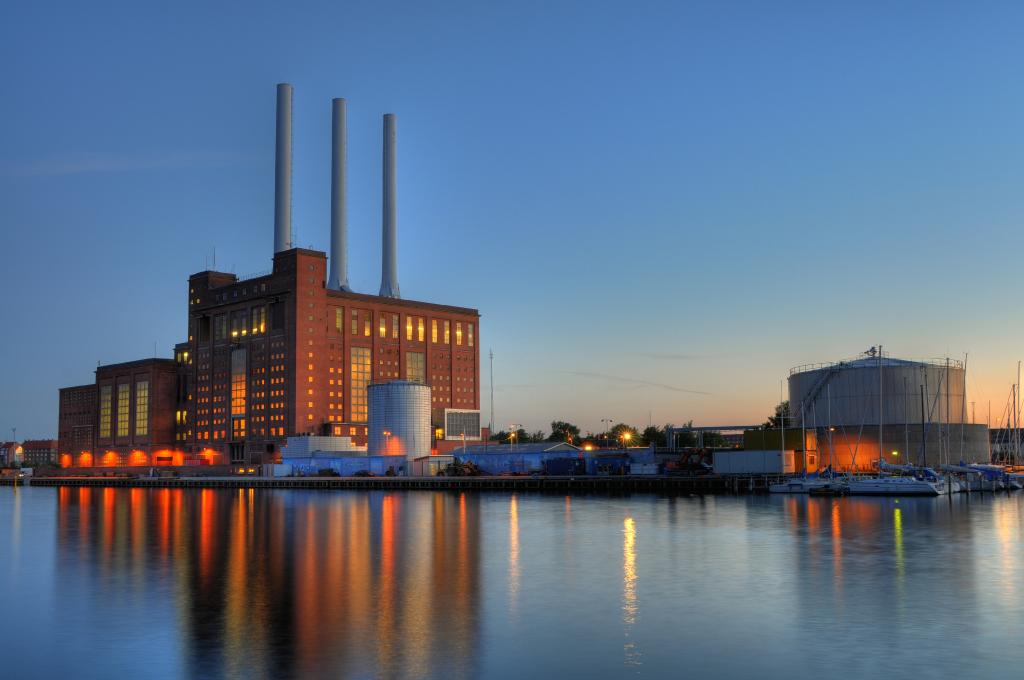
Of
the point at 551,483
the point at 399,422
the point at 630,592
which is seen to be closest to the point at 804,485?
the point at 551,483

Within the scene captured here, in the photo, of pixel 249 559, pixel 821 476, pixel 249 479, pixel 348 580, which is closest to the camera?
pixel 348 580

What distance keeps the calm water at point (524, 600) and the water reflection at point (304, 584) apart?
0.46ft

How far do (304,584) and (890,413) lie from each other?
339 ft

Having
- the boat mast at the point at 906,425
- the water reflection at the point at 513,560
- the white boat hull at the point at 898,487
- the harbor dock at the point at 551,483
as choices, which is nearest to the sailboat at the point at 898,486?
the white boat hull at the point at 898,487

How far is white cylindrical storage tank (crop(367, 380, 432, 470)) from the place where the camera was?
170m

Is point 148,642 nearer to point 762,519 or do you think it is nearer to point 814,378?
point 762,519

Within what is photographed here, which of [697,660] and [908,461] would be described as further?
[908,461]

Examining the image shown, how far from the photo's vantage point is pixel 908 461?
121125mm

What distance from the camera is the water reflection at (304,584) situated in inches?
992

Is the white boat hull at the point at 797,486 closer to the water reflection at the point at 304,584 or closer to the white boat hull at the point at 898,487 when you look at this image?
the white boat hull at the point at 898,487

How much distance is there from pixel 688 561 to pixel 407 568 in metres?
13.2

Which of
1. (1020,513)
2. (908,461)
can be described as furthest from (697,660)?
(908,461)

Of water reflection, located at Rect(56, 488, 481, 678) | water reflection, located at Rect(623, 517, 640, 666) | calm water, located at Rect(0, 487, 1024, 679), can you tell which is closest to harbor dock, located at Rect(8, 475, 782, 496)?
water reflection, located at Rect(56, 488, 481, 678)

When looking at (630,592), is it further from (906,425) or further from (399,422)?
(399,422)
